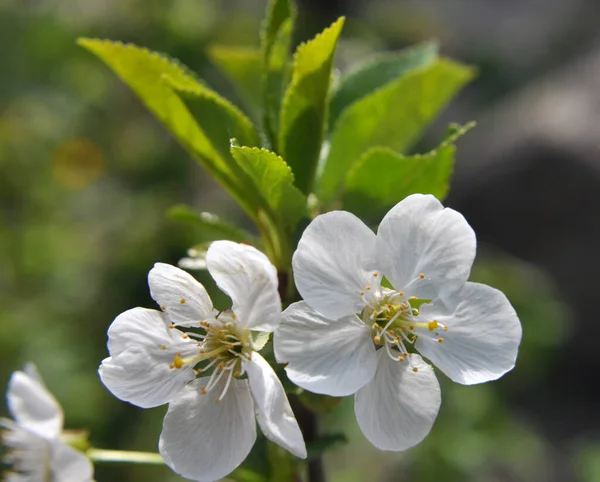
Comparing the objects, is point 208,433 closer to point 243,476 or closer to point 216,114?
point 243,476

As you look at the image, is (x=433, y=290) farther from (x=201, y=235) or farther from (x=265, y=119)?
(x=201, y=235)

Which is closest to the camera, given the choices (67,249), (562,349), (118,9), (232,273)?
(232,273)

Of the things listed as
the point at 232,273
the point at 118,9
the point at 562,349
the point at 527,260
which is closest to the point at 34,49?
the point at 118,9

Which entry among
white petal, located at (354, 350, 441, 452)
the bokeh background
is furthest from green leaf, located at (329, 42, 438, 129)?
the bokeh background

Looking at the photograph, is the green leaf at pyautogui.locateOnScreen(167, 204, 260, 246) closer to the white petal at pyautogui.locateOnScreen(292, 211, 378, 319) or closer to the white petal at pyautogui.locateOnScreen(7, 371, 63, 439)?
the white petal at pyautogui.locateOnScreen(292, 211, 378, 319)

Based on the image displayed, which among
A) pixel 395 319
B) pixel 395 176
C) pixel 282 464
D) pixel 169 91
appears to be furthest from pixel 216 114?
pixel 282 464

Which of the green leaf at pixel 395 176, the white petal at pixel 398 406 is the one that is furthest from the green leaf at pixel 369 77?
the white petal at pixel 398 406
